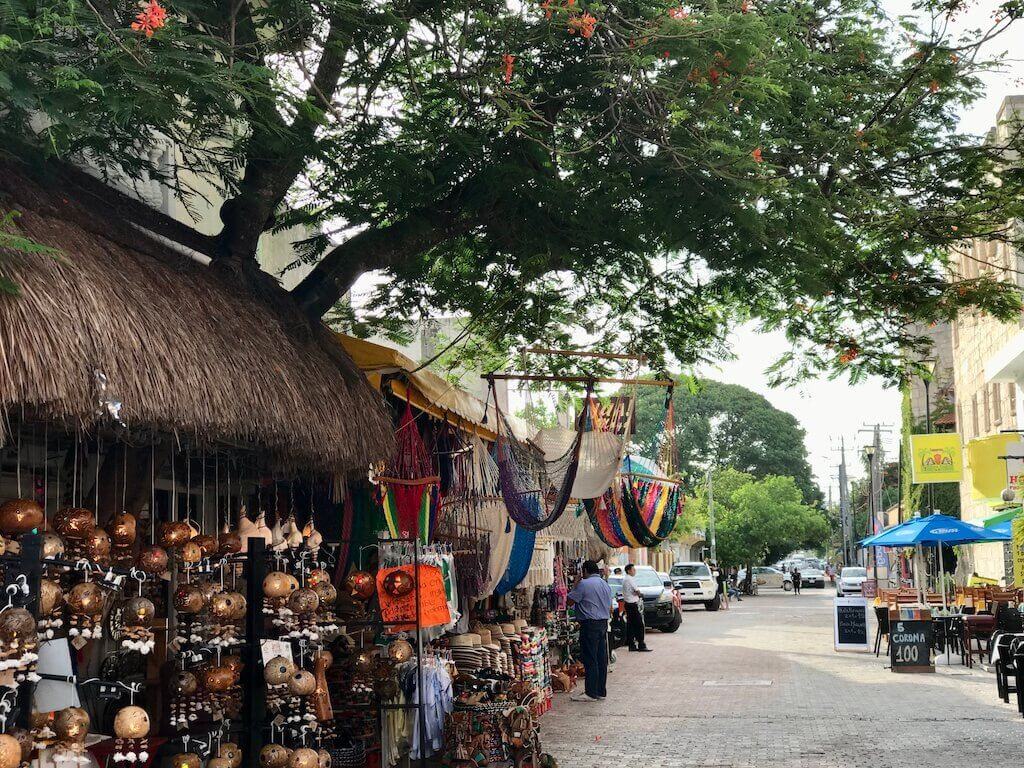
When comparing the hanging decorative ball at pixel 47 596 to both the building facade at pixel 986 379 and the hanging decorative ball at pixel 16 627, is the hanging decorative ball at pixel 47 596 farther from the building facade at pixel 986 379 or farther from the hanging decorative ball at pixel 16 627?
the building facade at pixel 986 379

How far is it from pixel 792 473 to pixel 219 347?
68876 mm

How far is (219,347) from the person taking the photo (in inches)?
277

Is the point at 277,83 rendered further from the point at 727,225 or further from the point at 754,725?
the point at 754,725

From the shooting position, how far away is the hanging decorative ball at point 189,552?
7.09 m

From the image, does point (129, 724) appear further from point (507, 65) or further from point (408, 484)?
point (507, 65)

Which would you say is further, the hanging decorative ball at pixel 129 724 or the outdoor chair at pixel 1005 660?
the outdoor chair at pixel 1005 660

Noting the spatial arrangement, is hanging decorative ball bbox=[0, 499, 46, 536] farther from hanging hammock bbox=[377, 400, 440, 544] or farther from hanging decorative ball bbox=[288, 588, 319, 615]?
hanging hammock bbox=[377, 400, 440, 544]

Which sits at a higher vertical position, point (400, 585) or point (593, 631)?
point (400, 585)

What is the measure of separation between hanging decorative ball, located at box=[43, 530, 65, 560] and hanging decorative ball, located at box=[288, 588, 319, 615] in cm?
197

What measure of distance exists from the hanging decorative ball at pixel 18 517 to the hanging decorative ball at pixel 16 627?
29.6 inches

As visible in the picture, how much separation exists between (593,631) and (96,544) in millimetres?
8805

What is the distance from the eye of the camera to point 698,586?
37.5 metres

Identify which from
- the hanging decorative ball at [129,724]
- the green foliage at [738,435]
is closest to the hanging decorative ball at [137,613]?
the hanging decorative ball at [129,724]

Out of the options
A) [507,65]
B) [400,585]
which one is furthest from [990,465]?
[507,65]
